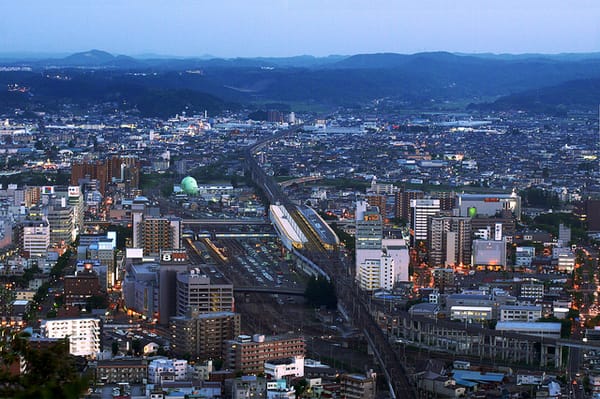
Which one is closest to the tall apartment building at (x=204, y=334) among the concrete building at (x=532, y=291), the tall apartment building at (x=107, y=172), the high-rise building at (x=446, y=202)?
the concrete building at (x=532, y=291)

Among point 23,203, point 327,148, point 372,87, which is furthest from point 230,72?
point 23,203

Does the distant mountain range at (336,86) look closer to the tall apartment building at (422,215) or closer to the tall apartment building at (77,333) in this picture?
the tall apartment building at (422,215)

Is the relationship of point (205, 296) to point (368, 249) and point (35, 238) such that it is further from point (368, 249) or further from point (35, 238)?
point (35, 238)

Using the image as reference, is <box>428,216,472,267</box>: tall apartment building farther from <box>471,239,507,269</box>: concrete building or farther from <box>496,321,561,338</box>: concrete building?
<box>496,321,561,338</box>: concrete building

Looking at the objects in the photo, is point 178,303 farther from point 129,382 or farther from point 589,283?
point 589,283

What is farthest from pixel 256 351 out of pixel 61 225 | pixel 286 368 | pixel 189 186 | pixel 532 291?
pixel 189 186
